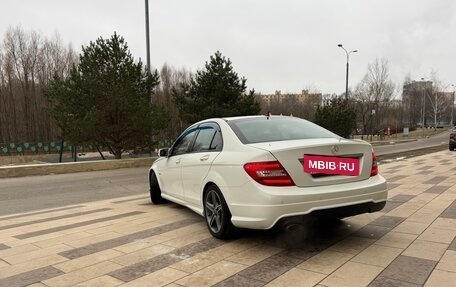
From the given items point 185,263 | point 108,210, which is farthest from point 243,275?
point 108,210

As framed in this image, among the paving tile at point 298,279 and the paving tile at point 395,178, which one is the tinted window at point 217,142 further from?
the paving tile at point 395,178

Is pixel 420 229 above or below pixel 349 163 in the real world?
below

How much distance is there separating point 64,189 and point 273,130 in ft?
25.2

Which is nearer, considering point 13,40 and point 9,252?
point 9,252

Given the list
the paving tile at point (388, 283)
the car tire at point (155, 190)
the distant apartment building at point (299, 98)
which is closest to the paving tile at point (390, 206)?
the paving tile at point (388, 283)

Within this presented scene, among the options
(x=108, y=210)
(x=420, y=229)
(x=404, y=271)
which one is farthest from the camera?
(x=108, y=210)

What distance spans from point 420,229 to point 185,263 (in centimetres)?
302

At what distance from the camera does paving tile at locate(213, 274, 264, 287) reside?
11.3ft

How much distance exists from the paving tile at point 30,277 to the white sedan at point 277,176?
1.84m

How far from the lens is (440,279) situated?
3.44 metres

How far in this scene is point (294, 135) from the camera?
488 cm

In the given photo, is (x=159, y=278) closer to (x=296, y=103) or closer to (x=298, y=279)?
(x=298, y=279)

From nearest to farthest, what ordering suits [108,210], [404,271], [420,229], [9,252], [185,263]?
[404,271]
[185,263]
[9,252]
[420,229]
[108,210]

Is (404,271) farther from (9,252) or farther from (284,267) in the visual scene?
(9,252)
